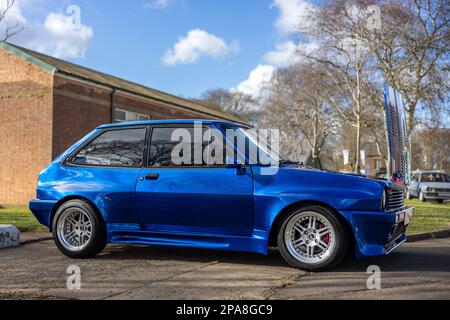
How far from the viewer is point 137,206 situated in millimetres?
5668

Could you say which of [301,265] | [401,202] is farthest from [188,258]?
[401,202]

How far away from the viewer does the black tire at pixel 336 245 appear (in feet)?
16.4

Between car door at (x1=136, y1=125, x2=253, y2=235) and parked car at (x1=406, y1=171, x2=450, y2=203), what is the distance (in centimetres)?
2057

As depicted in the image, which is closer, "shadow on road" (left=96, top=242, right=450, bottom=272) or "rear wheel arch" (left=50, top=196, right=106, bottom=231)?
"shadow on road" (left=96, top=242, right=450, bottom=272)

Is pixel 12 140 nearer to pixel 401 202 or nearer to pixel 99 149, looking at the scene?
pixel 99 149

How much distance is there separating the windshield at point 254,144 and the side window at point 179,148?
0.23 m

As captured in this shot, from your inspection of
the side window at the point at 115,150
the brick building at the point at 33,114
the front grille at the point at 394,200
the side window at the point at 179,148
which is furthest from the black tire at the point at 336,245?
the brick building at the point at 33,114

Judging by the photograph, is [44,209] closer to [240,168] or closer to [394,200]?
[240,168]

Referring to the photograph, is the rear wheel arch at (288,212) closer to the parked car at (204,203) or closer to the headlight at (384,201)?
the parked car at (204,203)

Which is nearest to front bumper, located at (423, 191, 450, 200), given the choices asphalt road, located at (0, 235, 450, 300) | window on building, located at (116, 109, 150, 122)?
window on building, located at (116, 109, 150, 122)

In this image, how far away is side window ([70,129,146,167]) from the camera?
595 centimetres

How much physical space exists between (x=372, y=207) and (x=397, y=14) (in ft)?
61.2

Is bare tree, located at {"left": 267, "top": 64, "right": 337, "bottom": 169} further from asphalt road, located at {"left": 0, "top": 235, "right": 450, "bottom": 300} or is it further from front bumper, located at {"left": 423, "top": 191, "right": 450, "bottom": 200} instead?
asphalt road, located at {"left": 0, "top": 235, "right": 450, "bottom": 300}

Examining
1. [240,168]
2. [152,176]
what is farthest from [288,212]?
[152,176]
